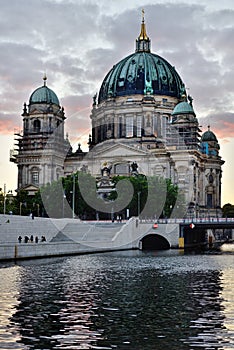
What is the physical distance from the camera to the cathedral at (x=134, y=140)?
4756 inches

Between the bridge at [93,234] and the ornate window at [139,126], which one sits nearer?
the bridge at [93,234]

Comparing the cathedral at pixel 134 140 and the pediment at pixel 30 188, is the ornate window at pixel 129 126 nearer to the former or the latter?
the cathedral at pixel 134 140

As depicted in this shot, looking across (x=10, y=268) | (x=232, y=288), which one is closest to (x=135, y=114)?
(x=10, y=268)

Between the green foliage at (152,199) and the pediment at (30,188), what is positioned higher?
the pediment at (30,188)

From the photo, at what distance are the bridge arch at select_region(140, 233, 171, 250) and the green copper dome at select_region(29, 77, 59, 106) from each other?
1834 inches

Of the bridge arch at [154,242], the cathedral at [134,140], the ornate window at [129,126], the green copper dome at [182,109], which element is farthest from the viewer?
the ornate window at [129,126]

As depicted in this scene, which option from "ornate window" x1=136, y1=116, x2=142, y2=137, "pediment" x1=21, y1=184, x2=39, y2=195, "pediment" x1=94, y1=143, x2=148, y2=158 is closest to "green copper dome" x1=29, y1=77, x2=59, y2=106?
"pediment" x1=94, y1=143, x2=148, y2=158

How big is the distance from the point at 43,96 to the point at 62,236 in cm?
5550

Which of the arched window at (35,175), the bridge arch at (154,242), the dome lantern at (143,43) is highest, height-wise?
the dome lantern at (143,43)

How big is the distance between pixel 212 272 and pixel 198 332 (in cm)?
2281

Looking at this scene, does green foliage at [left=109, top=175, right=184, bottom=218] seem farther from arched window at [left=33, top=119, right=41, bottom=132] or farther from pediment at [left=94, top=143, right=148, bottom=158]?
arched window at [left=33, top=119, right=41, bottom=132]

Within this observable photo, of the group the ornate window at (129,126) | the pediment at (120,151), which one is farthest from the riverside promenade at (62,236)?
the ornate window at (129,126)

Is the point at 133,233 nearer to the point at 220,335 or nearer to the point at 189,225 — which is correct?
the point at 189,225

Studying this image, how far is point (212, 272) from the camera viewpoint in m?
43.4
